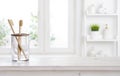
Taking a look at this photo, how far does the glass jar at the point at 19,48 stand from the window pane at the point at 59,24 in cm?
242

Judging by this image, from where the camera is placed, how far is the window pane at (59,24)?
4117 mm

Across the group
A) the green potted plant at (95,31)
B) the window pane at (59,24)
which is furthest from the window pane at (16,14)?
the green potted plant at (95,31)

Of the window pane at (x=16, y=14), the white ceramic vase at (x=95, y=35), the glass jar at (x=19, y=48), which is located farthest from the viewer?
the window pane at (x=16, y=14)

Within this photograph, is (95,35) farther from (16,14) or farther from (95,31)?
(16,14)

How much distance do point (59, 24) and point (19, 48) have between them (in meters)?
2.51

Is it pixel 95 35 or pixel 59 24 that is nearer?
pixel 95 35

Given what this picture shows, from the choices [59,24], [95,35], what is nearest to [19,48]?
[95,35]

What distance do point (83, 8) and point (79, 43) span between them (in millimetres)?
568

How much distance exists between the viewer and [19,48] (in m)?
1.67

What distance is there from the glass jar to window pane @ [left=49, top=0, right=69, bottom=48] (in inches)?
95.4

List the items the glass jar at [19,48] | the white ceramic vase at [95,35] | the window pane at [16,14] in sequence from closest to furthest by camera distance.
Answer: the glass jar at [19,48], the white ceramic vase at [95,35], the window pane at [16,14]

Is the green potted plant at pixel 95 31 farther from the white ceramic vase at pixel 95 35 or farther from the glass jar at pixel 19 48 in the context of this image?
the glass jar at pixel 19 48

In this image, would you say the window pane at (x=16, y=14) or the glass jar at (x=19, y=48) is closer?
the glass jar at (x=19, y=48)

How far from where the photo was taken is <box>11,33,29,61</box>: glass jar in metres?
1.67
